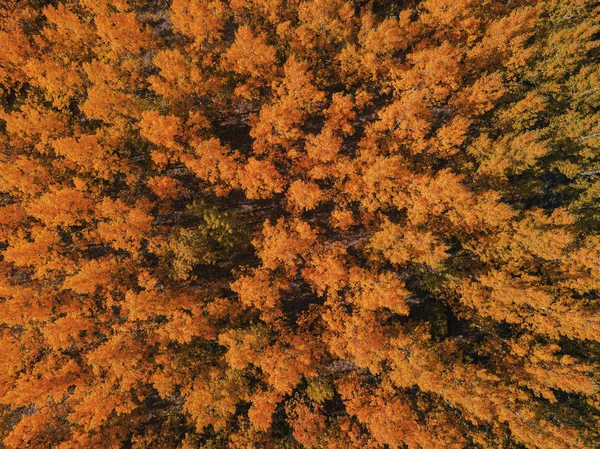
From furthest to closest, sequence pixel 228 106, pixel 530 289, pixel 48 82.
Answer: pixel 228 106
pixel 48 82
pixel 530 289

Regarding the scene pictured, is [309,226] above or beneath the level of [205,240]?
above

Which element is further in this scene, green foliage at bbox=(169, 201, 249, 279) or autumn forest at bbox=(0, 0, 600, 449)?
green foliage at bbox=(169, 201, 249, 279)

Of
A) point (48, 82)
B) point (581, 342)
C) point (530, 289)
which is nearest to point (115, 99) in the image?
point (48, 82)

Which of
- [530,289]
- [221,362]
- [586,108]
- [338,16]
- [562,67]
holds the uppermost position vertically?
[338,16]

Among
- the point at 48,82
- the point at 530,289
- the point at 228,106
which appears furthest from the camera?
the point at 228,106

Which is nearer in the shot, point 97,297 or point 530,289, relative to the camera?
point 530,289

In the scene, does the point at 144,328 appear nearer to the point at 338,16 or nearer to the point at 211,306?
the point at 211,306

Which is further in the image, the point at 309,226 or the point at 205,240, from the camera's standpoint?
the point at 309,226

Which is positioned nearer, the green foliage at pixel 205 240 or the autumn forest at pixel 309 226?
the autumn forest at pixel 309 226
